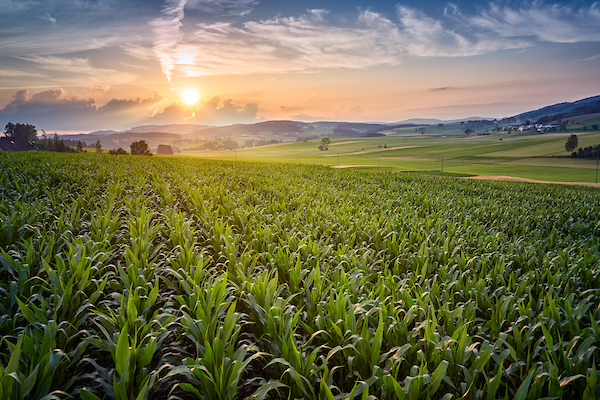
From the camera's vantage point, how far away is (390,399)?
257 cm

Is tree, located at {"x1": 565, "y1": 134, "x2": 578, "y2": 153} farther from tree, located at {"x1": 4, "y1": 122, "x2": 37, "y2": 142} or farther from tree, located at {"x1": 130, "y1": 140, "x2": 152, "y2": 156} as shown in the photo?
tree, located at {"x1": 4, "y1": 122, "x2": 37, "y2": 142}

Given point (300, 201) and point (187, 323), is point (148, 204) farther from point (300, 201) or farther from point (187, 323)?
point (187, 323)

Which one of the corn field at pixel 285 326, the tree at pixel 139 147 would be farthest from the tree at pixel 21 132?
the corn field at pixel 285 326

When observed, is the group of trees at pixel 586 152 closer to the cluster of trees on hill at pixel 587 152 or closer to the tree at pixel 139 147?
the cluster of trees on hill at pixel 587 152

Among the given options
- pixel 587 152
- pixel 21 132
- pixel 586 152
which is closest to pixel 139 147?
pixel 21 132

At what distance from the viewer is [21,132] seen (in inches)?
5039

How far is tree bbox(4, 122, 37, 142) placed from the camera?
127 meters

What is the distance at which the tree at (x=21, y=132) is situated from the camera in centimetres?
12700

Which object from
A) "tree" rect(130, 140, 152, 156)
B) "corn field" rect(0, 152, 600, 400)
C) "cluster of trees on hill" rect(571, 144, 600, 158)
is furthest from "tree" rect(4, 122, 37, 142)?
"cluster of trees on hill" rect(571, 144, 600, 158)

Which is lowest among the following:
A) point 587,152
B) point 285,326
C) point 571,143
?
point 285,326

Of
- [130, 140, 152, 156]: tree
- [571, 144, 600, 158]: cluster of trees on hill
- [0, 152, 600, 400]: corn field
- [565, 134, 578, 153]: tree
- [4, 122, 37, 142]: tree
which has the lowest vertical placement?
[0, 152, 600, 400]: corn field

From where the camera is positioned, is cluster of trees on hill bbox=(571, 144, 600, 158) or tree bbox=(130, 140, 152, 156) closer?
cluster of trees on hill bbox=(571, 144, 600, 158)

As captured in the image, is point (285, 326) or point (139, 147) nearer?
point (285, 326)

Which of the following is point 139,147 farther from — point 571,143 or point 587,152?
point 571,143
